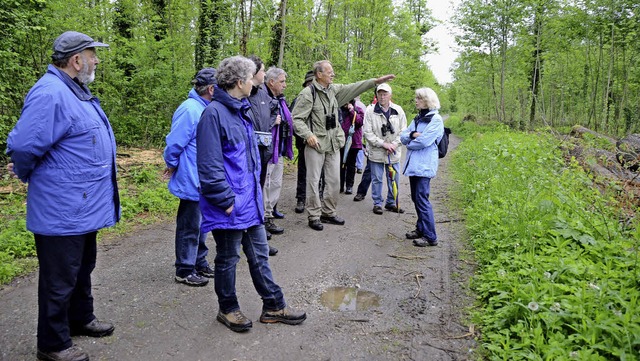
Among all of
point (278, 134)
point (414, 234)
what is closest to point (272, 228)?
point (278, 134)

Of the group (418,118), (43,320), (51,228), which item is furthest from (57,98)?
(418,118)

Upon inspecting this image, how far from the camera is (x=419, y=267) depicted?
192 inches

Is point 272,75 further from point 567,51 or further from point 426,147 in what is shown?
point 567,51

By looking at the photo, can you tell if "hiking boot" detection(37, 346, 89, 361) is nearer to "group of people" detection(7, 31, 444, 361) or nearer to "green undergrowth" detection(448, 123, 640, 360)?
"group of people" detection(7, 31, 444, 361)

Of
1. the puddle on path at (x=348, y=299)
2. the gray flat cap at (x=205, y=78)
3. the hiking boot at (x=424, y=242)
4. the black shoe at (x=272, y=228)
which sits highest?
the gray flat cap at (x=205, y=78)

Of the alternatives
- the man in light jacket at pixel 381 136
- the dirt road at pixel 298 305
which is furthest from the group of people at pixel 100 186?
the man in light jacket at pixel 381 136

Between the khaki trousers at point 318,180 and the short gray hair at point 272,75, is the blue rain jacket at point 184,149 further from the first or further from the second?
the khaki trousers at point 318,180

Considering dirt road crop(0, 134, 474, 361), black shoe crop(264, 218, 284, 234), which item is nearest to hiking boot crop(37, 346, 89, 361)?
dirt road crop(0, 134, 474, 361)

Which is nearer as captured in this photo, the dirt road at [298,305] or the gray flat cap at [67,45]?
the gray flat cap at [67,45]

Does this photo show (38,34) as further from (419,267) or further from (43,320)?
(419,267)

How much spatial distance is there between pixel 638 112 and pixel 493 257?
63.6ft

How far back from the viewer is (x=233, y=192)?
3.17 m

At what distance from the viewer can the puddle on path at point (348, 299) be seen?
12.7ft

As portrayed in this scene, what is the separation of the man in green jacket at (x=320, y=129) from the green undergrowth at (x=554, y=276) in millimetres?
2275
